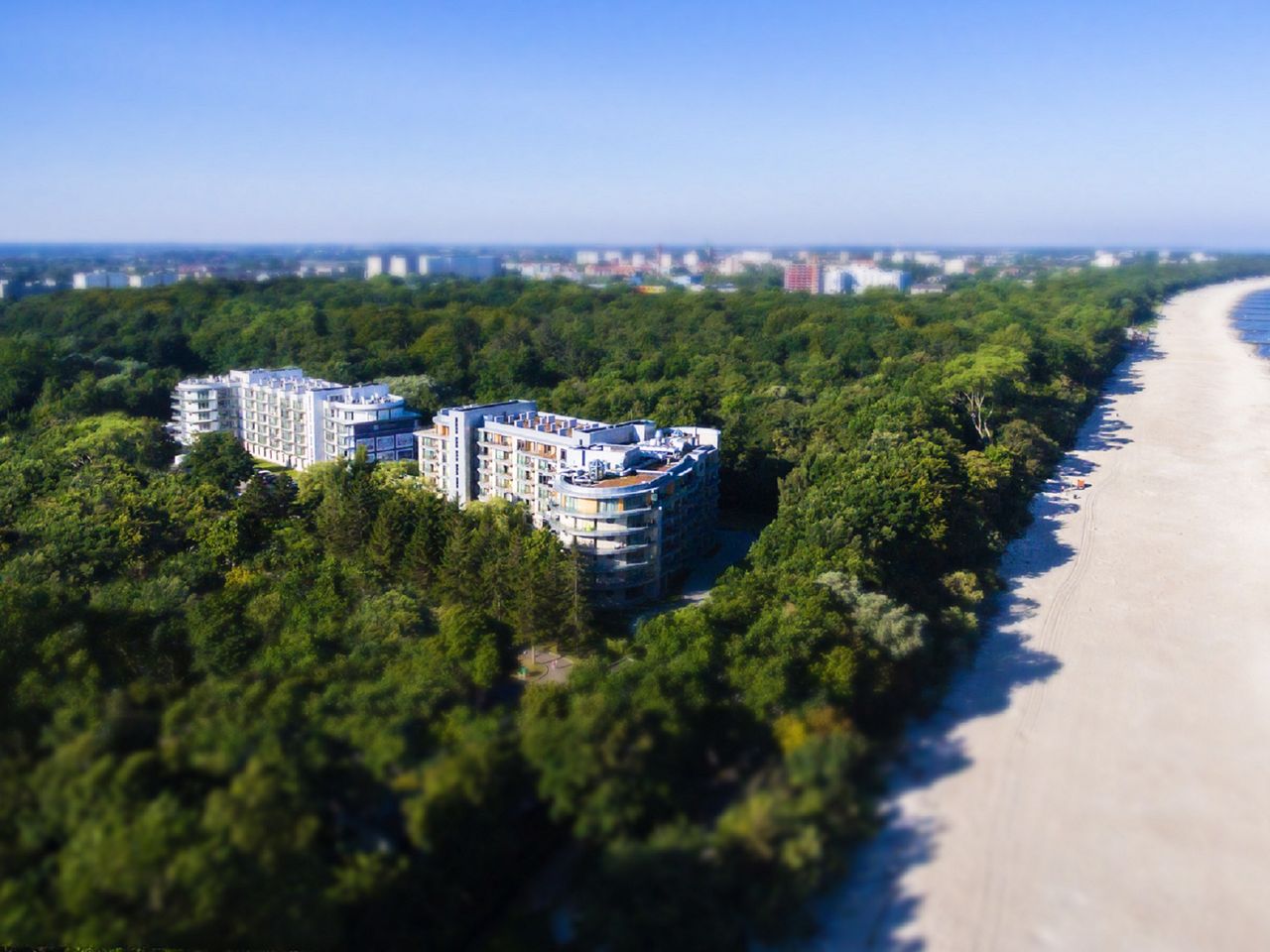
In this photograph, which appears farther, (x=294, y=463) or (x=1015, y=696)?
(x=294, y=463)

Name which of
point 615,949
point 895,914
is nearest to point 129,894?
point 615,949

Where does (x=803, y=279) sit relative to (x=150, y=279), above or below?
above

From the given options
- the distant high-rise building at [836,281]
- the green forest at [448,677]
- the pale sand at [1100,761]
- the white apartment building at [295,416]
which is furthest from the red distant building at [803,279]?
the pale sand at [1100,761]

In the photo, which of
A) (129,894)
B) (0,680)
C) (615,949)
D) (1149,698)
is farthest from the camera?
(1149,698)

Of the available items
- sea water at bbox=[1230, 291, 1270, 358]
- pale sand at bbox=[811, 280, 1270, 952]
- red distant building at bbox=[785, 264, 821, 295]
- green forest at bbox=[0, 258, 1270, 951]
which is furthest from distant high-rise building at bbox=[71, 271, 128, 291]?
pale sand at bbox=[811, 280, 1270, 952]

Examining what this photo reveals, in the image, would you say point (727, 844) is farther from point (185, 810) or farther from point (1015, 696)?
point (1015, 696)

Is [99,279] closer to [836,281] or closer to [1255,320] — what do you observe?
[836,281]

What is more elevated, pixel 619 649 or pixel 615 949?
pixel 615 949

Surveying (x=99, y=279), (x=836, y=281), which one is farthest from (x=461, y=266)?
(x=836, y=281)
